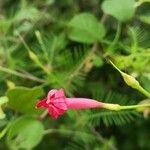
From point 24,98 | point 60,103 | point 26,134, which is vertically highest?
point 60,103

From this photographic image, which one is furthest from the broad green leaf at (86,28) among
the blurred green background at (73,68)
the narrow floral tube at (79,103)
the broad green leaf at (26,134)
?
the narrow floral tube at (79,103)

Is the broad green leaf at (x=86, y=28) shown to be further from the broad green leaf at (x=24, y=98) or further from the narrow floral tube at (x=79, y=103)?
the narrow floral tube at (x=79, y=103)

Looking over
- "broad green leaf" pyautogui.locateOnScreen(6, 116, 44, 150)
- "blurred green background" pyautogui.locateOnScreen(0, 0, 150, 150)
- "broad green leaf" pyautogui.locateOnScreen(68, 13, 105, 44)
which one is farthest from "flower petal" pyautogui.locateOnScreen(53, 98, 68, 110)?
"broad green leaf" pyautogui.locateOnScreen(68, 13, 105, 44)

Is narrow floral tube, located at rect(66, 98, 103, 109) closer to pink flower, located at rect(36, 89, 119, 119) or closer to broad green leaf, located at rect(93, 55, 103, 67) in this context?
pink flower, located at rect(36, 89, 119, 119)

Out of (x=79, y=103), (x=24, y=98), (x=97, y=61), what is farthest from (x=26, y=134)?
(x=79, y=103)

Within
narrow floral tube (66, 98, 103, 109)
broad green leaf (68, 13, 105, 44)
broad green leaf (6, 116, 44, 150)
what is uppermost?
narrow floral tube (66, 98, 103, 109)

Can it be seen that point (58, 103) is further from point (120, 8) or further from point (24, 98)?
point (120, 8)

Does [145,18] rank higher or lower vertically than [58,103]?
lower
